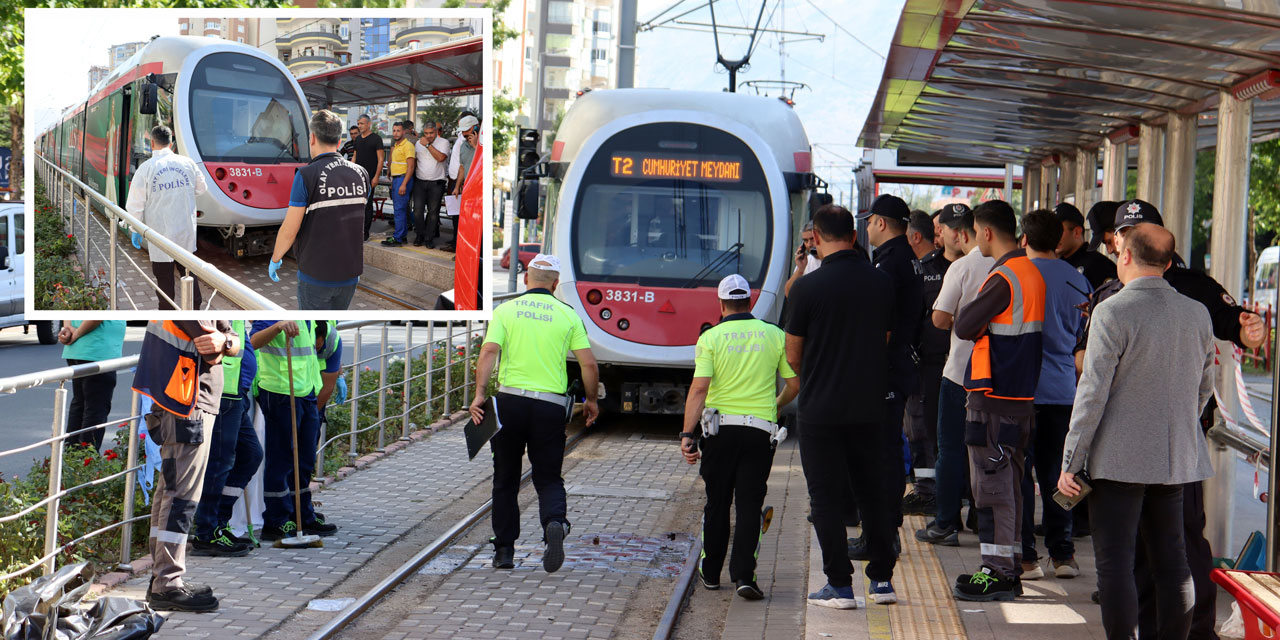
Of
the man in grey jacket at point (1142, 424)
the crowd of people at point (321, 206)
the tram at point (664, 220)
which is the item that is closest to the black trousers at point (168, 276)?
the crowd of people at point (321, 206)

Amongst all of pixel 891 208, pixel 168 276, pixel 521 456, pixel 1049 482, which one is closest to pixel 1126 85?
pixel 891 208

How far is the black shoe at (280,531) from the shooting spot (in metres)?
7.80

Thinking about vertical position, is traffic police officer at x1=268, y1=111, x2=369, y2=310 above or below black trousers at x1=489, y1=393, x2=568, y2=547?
above

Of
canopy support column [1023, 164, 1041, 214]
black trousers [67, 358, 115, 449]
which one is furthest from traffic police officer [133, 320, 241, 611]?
canopy support column [1023, 164, 1041, 214]

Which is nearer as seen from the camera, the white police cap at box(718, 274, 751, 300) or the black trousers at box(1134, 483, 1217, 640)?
the black trousers at box(1134, 483, 1217, 640)

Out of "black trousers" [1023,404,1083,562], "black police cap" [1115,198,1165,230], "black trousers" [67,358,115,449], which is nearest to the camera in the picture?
"black police cap" [1115,198,1165,230]

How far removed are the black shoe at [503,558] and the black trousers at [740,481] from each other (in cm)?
123

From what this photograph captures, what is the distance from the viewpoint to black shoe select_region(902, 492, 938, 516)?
28.2 feet

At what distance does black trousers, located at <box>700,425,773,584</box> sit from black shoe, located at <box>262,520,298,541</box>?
8.31 feet

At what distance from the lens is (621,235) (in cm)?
1259

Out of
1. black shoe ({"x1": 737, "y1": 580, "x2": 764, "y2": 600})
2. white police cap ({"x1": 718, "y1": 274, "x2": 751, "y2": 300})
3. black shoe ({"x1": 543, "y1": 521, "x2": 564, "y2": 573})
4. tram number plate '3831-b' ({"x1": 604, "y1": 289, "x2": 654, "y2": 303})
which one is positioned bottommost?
black shoe ({"x1": 737, "y1": 580, "x2": 764, "y2": 600})

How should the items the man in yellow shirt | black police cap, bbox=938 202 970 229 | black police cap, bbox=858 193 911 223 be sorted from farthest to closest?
black police cap, bbox=938 202 970 229 → black police cap, bbox=858 193 911 223 → the man in yellow shirt

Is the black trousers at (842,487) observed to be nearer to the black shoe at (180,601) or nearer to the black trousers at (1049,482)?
the black trousers at (1049,482)

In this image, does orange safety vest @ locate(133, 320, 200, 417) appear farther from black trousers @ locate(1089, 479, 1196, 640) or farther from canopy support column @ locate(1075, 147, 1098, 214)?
canopy support column @ locate(1075, 147, 1098, 214)
